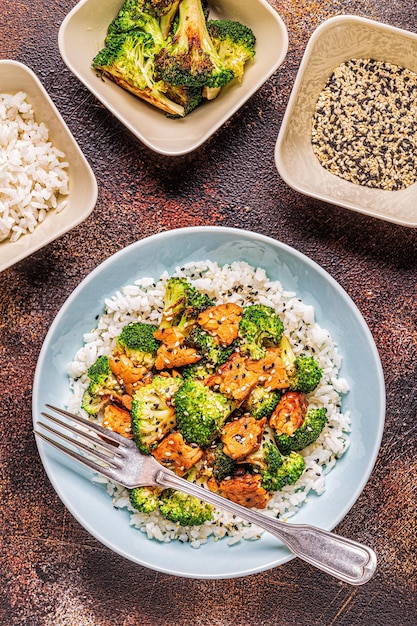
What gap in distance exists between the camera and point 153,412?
7.48ft

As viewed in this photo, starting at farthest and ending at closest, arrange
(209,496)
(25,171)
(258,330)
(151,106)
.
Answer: (151,106) < (25,171) < (258,330) < (209,496)

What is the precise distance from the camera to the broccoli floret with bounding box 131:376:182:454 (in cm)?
227

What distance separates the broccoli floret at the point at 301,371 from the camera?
2.33 meters

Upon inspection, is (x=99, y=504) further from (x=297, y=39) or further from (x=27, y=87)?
(x=297, y=39)

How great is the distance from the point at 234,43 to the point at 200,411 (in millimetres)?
1535

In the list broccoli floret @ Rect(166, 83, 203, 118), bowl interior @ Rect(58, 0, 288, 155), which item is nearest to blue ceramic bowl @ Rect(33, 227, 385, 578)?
bowl interior @ Rect(58, 0, 288, 155)

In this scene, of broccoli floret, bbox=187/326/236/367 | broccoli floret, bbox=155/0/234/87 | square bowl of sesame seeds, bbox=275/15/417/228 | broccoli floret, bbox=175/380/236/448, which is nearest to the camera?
Answer: broccoli floret, bbox=175/380/236/448

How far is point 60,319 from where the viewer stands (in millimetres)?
2408

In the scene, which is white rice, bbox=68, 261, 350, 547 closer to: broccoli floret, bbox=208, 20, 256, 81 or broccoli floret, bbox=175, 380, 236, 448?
broccoli floret, bbox=175, 380, 236, 448

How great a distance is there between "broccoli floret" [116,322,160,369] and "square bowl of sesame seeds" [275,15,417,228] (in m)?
0.95

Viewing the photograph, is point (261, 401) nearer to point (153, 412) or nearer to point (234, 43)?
point (153, 412)

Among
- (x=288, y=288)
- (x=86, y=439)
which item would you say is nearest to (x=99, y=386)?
(x=86, y=439)

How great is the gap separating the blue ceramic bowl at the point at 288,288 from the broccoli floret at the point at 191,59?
62cm

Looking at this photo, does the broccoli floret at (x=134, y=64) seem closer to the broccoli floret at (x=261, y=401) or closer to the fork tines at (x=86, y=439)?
the broccoli floret at (x=261, y=401)
